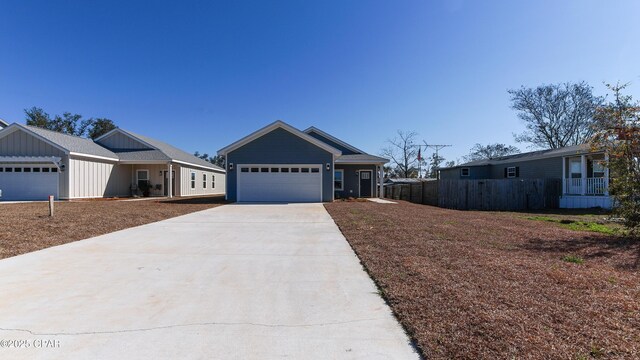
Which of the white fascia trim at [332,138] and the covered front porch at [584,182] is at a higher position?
the white fascia trim at [332,138]

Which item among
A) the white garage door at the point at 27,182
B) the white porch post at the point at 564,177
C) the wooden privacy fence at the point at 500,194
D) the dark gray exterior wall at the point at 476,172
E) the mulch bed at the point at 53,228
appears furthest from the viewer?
the dark gray exterior wall at the point at 476,172

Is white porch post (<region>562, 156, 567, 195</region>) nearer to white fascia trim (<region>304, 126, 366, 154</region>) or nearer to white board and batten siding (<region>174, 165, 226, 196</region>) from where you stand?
white fascia trim (<region>304, 126, 366, 154</region>)

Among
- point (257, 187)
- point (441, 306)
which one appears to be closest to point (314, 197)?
point (257, 187)

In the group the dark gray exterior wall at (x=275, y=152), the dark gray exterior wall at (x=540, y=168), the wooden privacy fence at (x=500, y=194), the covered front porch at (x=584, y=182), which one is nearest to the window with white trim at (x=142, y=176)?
the dark gray exterior wall at (x=275, y=152)

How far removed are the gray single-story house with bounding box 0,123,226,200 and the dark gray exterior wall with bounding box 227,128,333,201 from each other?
21.2ft

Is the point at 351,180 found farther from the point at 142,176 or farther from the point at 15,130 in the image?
the point at 15,130

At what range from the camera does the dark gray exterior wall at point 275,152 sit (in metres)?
19.1

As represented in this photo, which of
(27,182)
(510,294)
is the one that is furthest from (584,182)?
(27,182)

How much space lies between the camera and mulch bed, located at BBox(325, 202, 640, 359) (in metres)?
2.71

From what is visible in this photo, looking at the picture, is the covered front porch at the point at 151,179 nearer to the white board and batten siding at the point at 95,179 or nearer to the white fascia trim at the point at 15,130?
the white board and batten siding at the point at 95,179

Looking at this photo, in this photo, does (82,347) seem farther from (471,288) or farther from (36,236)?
(36,236)

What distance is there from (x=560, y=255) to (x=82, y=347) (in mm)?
7192

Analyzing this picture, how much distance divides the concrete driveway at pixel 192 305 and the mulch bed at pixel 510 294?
1.11 feet

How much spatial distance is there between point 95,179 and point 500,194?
2469 centimetres
